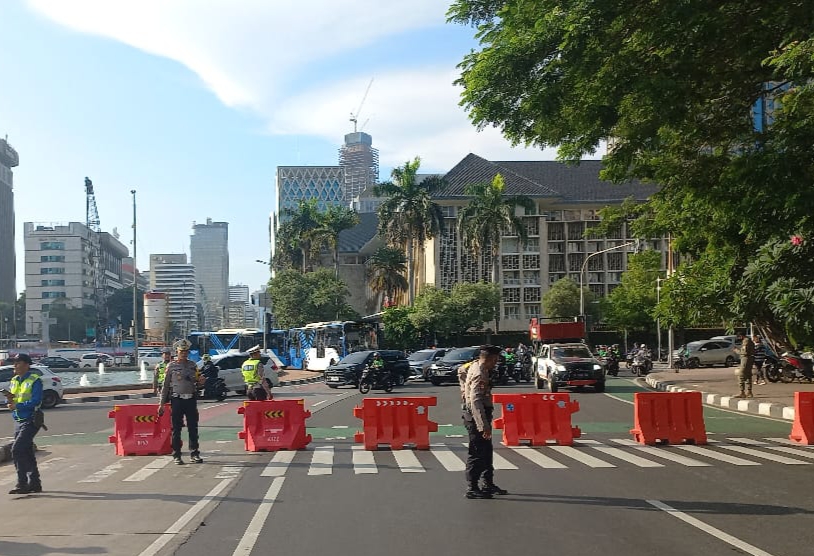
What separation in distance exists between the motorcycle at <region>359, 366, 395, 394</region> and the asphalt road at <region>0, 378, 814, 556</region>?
57.2 feet

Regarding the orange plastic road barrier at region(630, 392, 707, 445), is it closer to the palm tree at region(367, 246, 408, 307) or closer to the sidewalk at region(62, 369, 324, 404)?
the sidewalk at region(62, 369, 324, 404)

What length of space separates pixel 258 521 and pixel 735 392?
76.0 feet

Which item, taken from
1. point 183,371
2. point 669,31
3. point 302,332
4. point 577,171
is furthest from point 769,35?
point 577,171

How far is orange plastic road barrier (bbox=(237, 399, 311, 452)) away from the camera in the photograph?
1540 cm

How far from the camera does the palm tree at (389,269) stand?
84.2m

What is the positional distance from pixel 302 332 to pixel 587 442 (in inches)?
1810

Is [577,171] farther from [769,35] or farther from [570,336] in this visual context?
[769,35]

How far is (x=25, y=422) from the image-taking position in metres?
11.4

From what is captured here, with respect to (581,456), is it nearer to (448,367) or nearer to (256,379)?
(256,379)

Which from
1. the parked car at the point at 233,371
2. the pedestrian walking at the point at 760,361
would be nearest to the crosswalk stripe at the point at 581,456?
the parked car at the point at 233,371

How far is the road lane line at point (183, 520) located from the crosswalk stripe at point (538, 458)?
14.7ft

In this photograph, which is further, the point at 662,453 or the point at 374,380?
the point at 374,380

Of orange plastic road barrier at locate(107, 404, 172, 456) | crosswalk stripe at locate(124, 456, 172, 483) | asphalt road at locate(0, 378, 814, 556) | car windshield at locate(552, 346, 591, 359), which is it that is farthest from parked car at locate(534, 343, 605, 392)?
Result: crosswalk stripe at locate(124, 456, 172, 483)

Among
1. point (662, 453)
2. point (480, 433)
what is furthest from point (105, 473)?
point (662, 453)
